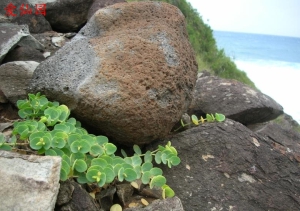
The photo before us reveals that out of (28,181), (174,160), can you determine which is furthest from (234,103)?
(28,181)

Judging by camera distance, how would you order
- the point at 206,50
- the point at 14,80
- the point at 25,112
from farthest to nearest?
1. the point at 206,50
2. the point at 14,80
3. the point at 25,112

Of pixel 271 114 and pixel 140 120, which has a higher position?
pixel 140 120

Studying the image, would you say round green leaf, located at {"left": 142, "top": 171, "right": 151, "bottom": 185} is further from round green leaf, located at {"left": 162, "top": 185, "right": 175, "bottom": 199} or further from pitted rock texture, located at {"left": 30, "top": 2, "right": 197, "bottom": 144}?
pitted rock texture, located at {"left": 30, "top": 2, "right": 197, "bottom": 144}

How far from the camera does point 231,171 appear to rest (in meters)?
2.34

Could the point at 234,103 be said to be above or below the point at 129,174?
below

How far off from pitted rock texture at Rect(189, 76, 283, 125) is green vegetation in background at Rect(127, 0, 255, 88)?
5004 millimetres

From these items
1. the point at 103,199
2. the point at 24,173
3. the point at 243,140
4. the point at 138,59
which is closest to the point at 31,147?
the point at 24,173

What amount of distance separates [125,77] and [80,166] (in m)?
0.61

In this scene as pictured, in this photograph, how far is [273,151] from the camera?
251 cm

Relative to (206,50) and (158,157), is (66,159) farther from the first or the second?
(206,50)

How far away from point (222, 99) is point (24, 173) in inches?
82.8

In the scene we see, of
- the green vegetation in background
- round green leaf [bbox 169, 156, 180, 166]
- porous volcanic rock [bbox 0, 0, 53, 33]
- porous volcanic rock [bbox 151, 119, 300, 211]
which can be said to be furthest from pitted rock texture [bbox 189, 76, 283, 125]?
the green vegetation in background

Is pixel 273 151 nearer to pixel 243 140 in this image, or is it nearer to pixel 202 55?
pixel 243 140

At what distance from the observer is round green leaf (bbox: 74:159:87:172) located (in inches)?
71.1
